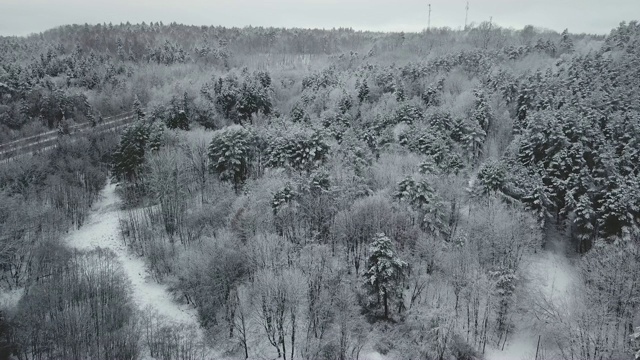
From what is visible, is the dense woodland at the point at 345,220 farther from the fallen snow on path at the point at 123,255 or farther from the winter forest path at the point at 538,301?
the fallen snow on path at the point at 123,255

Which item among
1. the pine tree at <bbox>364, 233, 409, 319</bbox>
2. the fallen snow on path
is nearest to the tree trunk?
the pine tree at <bbox>364, 233, 409, 319</bbox>

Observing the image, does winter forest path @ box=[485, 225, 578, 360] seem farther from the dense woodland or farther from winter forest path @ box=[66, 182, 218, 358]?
winter forest path @ box=[66, 182, 218, 358]

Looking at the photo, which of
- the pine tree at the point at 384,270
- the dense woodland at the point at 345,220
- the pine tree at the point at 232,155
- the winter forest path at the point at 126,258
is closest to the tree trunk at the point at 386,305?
the pine tree at the point at 384,270

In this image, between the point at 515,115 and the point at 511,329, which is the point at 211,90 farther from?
the point at 511,329

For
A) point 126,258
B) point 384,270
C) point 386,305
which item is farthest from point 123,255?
point 384,270

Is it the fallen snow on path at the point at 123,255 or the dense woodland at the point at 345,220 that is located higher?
the dense woodland at the point at 345,220

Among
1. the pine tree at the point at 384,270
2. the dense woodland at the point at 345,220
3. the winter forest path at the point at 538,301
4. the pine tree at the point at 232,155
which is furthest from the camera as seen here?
the pine tree at the point at 232,155

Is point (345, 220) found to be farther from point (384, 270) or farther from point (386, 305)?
point (386, 305)
